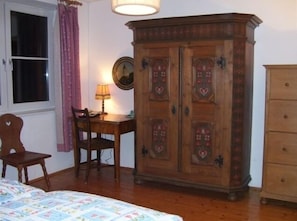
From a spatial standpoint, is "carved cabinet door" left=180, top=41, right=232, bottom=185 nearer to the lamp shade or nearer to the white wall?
the white wall

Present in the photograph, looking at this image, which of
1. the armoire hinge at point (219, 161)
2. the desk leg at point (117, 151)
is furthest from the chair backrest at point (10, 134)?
the armoire hinge at point (219, 161)

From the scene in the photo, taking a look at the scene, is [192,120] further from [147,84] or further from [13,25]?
[13,25]

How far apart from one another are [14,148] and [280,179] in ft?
9.36

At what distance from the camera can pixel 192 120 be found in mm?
3920

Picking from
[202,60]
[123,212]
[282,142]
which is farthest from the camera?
[202,60]

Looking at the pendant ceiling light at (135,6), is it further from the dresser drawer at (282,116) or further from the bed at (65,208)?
the dresser drawer at (282,116)

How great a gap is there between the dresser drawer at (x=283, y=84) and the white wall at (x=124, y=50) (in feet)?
1.43

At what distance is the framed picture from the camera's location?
15.7 ft

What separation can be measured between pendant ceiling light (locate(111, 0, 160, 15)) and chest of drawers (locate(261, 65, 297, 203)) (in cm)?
172

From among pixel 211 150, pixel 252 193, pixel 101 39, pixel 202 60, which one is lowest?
pixel 252 193

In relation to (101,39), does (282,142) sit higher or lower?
lower

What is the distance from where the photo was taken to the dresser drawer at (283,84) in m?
3.46

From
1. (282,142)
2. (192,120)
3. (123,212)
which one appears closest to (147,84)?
(192,120)

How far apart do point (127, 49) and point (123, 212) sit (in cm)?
330
